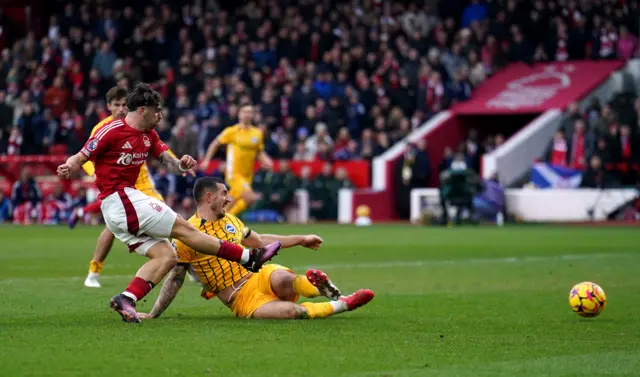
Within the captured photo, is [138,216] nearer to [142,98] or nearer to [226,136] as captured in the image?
[142,98]

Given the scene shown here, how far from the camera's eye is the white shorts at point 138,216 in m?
9.62

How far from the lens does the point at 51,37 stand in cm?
3894

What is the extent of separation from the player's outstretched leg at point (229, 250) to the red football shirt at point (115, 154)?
0.70 m

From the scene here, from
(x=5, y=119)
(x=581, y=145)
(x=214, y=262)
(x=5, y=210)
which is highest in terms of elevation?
(x=5, y=119)

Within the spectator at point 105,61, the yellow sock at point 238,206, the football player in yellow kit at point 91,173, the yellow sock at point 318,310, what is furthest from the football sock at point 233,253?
the spectator at point 105,61

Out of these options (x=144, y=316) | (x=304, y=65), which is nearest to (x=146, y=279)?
(x=144, y=316)

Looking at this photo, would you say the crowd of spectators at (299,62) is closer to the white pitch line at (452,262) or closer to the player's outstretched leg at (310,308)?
the white pitch line at (452,262)

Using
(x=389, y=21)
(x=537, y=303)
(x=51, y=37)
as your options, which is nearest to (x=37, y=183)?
(x=51, y=37)

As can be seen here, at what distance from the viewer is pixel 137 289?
31.5ft

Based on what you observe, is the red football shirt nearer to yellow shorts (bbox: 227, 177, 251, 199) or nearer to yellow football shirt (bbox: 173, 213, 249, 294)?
yellow football shirt (bbox: 173, 213, 249, 294)

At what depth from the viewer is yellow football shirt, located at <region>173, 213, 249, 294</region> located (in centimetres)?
998

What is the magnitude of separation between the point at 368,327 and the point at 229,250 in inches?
47.6

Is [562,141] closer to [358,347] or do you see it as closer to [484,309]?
[484,309]

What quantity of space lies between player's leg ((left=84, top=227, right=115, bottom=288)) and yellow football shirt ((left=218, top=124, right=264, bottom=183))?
21.1 ft
